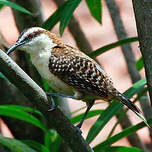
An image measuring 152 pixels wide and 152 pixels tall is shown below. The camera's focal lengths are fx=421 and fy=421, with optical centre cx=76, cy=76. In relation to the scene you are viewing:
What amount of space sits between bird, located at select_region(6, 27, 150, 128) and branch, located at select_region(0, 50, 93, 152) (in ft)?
1.22

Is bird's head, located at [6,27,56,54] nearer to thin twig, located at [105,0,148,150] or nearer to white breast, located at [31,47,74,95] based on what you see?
white breast, located at [31,47,74,95]

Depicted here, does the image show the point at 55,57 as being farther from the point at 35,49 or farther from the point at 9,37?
the point at 9,37

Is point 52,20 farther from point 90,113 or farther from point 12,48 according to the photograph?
point 90,113

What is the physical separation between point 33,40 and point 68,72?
0.98 ft

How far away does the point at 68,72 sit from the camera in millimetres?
2412

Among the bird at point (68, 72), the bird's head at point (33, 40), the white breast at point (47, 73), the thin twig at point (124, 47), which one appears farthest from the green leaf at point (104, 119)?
the thin twig at point (124, 47)

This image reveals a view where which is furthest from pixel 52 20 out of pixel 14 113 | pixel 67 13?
pixel 14 113

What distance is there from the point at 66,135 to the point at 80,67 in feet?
1.70

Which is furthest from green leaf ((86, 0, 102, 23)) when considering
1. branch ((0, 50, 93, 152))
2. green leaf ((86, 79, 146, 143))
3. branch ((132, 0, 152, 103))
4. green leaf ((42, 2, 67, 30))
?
branch ((0, 50, 93, 152))

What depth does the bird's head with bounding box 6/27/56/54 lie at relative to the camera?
247cm

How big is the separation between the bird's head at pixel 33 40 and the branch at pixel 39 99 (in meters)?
0.60

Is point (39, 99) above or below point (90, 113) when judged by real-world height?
below

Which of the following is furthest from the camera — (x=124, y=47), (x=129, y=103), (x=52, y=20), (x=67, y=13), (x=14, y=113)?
(x=124, y=47)

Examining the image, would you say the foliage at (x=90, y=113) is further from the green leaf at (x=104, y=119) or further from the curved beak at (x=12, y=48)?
the curved beak at (x=12, y=48)
